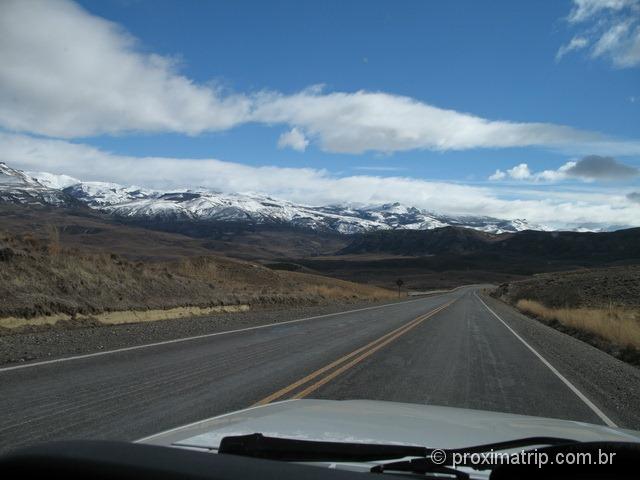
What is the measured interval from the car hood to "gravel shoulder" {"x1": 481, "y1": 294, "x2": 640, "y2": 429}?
3.32 meters

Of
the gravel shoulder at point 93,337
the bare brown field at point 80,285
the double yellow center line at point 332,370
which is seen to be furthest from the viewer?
the bare brown field at point 80,285

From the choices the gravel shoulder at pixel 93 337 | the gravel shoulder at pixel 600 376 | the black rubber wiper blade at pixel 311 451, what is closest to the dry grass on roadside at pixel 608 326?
the gravel shoulder at pixel 600 376

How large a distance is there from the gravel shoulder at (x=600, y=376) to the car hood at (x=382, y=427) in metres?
3.32

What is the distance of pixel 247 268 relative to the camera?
5050 centimetres

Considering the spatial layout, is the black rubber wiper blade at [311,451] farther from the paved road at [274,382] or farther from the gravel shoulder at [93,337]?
the gravel shoulder at [93,337]

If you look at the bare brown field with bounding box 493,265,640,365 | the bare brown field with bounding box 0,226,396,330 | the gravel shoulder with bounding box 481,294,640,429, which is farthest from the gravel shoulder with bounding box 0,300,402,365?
the bare brown field with bounding box 493,265,640,365

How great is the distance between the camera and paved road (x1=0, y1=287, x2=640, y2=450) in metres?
6.41

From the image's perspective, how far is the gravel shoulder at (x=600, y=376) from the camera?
811 centimetres

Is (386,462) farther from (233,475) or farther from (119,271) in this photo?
(119,271)

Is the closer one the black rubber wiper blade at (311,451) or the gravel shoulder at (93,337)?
the black rubber wiper blade at (311,451)

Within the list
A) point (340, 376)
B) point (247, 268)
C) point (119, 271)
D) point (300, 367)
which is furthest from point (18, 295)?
point (247, 268)

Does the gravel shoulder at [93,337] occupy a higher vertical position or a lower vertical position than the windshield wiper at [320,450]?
lower

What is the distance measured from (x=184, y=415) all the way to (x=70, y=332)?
945 centimetres

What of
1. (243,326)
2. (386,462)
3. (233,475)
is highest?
(233,475)
